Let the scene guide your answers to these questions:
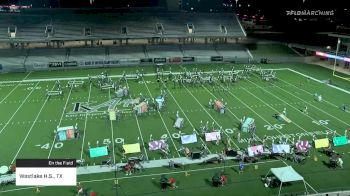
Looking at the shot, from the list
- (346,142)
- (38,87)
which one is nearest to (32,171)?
(346,142)

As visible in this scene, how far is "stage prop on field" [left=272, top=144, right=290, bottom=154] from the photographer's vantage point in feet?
62.5

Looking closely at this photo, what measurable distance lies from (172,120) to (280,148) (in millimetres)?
8431

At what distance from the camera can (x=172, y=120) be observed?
985 inches

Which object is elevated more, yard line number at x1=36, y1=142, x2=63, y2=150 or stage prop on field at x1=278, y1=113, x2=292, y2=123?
stage prop on field at x1=278, y1=113, x2=292, y2=123

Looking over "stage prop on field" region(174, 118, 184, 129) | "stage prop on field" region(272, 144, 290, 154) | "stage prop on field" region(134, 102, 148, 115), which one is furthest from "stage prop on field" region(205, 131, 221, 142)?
"stage prop on field" region(134, 102, 148, 115)

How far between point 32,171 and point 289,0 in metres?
64.8

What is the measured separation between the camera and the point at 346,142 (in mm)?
20797

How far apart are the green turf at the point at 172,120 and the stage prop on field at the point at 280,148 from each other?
591 mm

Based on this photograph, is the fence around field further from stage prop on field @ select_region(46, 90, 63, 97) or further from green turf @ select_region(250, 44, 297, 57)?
stage prop on field @ select_region(46, 90, 63, 97)

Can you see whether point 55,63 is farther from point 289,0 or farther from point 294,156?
point 289,0

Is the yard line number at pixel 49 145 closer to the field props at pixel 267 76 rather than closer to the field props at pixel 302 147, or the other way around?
the field props at pixel 302 147

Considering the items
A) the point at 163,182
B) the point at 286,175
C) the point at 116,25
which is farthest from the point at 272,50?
the point at 163,182

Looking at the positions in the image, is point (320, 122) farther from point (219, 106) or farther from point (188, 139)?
point (188, 139)

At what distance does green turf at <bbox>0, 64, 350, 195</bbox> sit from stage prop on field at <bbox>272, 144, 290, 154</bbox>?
59cm
